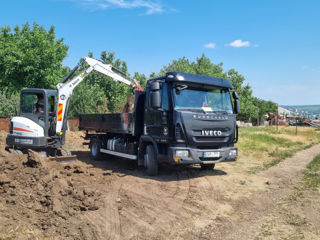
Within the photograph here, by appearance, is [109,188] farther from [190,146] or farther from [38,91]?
[38,91]

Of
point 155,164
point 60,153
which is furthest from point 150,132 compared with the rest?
point 60,153

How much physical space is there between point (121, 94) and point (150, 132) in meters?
28.5

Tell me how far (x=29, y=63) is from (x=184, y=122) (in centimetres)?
1745

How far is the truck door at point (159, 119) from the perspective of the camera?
8273 millimetres

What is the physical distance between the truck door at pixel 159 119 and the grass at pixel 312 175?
434cm

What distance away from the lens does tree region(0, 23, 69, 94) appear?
21219 millimetres

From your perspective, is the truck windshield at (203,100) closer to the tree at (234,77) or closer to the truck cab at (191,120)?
the truck cab at (191,120)

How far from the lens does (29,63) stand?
843 inches

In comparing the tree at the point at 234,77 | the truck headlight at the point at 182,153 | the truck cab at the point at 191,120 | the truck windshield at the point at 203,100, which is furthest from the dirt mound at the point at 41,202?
the tree at the point at 234,77

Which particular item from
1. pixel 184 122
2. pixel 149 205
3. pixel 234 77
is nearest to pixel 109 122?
pixel 184 122

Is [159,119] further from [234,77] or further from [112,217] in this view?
[234,77]

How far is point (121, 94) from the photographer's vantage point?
3691 centimetres

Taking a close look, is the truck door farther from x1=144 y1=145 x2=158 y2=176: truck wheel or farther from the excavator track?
the excavator track

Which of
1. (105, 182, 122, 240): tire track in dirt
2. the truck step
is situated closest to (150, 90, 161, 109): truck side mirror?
the truck step
